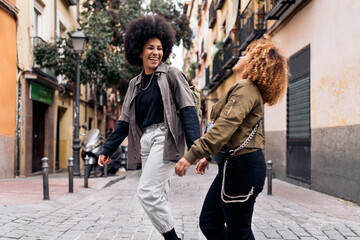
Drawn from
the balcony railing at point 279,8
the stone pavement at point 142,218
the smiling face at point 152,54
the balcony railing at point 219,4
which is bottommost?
the stone pavement at point 142,218

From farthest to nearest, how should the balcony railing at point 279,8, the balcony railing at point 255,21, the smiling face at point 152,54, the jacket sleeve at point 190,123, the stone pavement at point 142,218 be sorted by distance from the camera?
the balcony railing at point 255,21 → the balcony railing at point 279,8 → the stone pavement at point 142,218 → the smiling face at point 152,54 → the jacket sleeve at point 190,123

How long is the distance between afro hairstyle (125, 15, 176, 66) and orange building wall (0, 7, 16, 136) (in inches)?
334

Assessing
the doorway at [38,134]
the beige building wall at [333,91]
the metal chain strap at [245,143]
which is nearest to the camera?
the metal chain strap at [245,143]

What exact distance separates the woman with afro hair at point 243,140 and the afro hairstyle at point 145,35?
108cm

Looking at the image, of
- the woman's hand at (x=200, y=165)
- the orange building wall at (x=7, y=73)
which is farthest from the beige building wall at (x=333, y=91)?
the orange building wall at (x=7, y=73)

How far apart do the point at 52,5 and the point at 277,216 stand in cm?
1328

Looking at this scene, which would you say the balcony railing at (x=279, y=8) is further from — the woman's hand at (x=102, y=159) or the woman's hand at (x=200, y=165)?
the woman's hand at (x=200, y=165)

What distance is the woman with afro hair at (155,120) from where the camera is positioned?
10.6ft

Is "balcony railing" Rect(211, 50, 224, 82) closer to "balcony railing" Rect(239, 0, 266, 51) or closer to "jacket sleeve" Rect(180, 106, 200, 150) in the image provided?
"balcony railing" Rect(239, 0, 266, 51)

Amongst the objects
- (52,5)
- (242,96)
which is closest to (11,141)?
(52,5)

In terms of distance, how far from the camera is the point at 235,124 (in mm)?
2566

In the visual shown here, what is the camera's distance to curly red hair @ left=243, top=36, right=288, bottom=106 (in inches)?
108

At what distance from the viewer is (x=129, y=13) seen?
62.7ft

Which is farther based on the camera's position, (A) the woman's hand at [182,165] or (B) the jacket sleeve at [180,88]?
(B) the jacket sleeve at [180,88]
